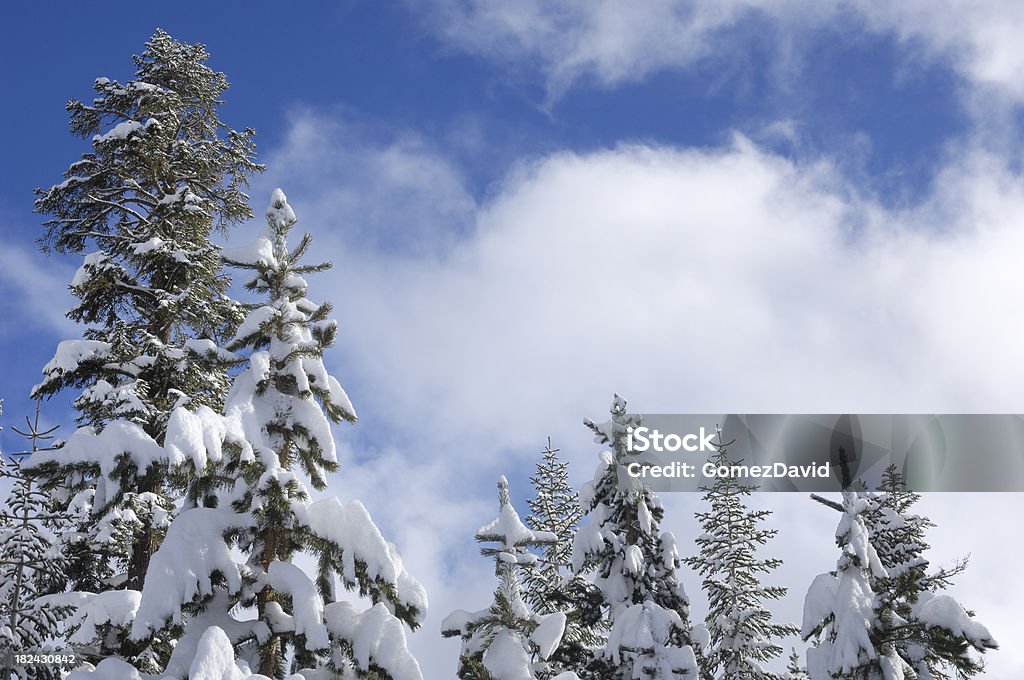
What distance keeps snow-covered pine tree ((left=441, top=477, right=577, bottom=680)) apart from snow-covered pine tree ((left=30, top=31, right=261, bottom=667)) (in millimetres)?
6080

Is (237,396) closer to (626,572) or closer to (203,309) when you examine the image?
(203,309)

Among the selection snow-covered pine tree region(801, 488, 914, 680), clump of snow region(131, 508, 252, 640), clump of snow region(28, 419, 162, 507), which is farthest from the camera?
snow-covered pine tree region(801, 488, 914, 680)

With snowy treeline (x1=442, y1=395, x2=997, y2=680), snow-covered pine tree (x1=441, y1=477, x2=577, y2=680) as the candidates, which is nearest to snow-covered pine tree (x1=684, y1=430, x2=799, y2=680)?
snowy treeline (x1=442, y1=395, x2=997, y2=680)

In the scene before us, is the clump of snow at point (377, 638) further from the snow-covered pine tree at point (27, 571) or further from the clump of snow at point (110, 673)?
the snow-covered pine tree at point (27, 571)

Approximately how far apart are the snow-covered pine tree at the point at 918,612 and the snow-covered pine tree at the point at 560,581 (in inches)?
263

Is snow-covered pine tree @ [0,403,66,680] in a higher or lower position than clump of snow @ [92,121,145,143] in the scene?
lower

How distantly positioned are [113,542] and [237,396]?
4.73 metres

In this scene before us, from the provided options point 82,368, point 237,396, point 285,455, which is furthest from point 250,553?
point 82,368

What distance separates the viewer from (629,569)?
20344 mm

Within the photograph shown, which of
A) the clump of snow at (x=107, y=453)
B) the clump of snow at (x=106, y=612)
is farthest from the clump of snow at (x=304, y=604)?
the clump of snow at (x=107, y=453)

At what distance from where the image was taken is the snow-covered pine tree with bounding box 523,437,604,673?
2088cm

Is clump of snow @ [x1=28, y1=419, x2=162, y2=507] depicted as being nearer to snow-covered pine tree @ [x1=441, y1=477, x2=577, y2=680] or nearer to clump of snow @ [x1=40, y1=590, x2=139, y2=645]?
clump of snow @ [x1=40, y1=590, x2=139, y2=645]

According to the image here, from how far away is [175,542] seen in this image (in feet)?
34.7

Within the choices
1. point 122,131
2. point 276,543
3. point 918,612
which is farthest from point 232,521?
point 918,612
